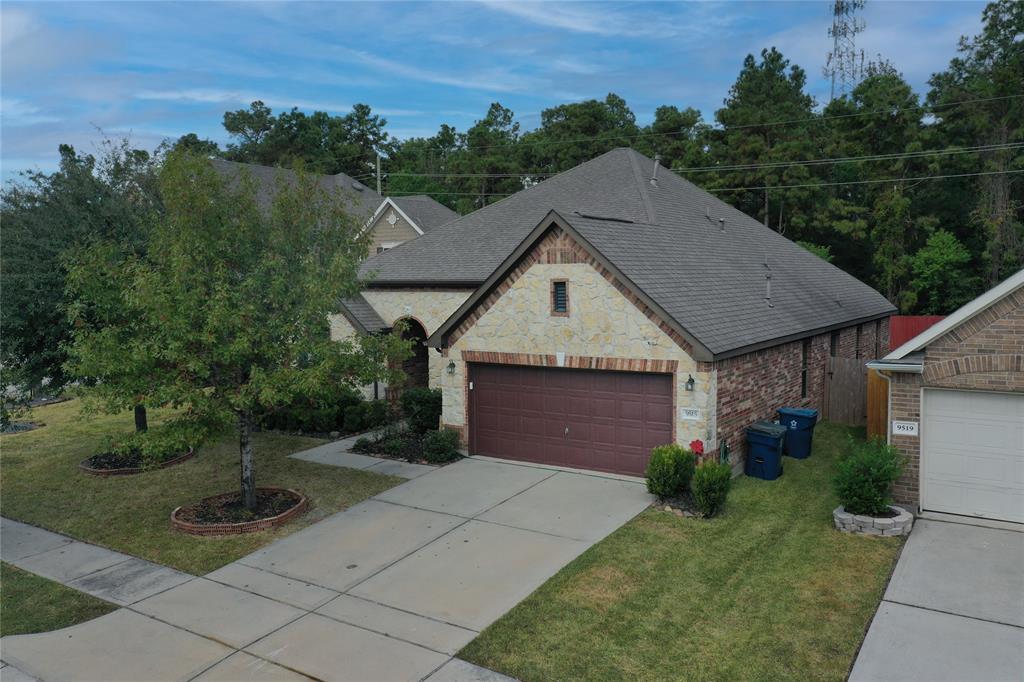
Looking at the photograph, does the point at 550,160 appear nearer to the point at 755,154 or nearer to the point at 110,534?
the point at 755,154

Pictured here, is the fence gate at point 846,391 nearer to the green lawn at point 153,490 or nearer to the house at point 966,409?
the house at point 966,409

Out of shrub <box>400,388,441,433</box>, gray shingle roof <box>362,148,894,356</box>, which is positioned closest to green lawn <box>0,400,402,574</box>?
shrub <box>400,388,441,433</box>

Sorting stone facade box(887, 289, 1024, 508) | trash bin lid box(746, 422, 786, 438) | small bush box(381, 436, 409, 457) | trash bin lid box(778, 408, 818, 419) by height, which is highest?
stone facade box(887, 289, 1024, 508)

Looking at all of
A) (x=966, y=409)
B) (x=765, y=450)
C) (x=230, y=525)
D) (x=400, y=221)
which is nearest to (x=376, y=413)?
(x=230, y=525)

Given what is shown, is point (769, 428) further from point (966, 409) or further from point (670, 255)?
point (670, 255)

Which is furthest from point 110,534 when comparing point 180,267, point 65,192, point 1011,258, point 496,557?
point 1011,258

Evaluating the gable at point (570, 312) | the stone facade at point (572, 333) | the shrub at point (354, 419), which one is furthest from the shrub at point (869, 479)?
the shrub at point (354, 419)

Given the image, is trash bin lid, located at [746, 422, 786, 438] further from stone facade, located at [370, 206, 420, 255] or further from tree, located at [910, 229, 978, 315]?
tree, located at [910, 229, 978, 315]
